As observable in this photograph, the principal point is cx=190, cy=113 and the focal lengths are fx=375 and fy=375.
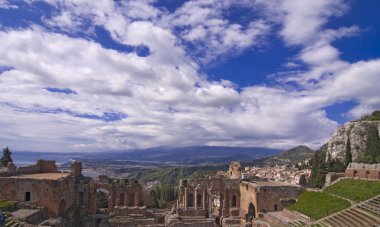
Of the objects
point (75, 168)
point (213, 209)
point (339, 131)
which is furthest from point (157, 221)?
point (339, 131)

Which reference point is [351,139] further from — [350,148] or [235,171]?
[235,171]

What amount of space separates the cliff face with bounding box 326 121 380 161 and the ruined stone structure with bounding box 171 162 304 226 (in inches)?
1121

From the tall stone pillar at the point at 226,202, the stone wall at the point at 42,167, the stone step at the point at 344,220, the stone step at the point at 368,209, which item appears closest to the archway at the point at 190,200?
the tall stone pillar at the point at 226,202

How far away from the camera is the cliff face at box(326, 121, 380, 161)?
66750 mm

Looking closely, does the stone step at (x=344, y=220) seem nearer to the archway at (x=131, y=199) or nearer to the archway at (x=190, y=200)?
the archway at (x=190, y=200)

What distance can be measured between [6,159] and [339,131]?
60.4 meters

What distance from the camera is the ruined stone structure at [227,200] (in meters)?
40.4

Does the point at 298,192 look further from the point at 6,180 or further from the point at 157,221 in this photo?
the point at 6,180

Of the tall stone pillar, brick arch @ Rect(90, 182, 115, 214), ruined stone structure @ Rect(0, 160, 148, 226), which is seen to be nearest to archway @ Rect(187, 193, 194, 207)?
the tall stone pillar

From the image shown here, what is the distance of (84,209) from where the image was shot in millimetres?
42469

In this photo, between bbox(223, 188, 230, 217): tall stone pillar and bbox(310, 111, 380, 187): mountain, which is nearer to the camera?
bbox(223, 188, 230, 217): tall stone pillar

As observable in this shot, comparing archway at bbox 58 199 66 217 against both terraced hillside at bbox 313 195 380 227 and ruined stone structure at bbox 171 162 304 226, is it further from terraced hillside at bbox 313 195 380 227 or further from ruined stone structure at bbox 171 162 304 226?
terraced hillside at bbox 313 195 380 227

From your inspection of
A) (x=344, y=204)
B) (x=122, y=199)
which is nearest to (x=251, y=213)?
(x=344, y=204)

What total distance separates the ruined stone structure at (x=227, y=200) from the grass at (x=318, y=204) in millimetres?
2552
